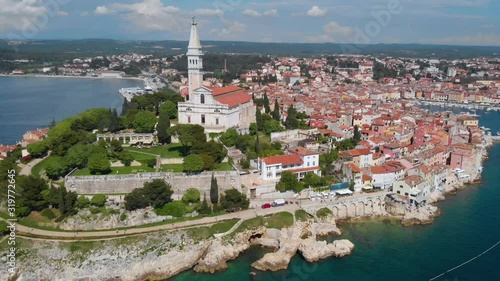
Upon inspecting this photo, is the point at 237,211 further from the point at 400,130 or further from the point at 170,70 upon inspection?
the point at 170,70

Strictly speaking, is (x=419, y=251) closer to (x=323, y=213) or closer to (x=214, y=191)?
(x=323, y=213)

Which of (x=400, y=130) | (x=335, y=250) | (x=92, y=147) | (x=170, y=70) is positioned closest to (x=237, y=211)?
(x=335, y=250)

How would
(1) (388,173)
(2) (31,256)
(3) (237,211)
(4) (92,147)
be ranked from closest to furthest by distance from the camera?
(2) (31,256) < (3) (237,211) < (4) (92,147) < (1) (388,173)

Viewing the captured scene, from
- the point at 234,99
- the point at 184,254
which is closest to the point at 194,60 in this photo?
the point at 234,99

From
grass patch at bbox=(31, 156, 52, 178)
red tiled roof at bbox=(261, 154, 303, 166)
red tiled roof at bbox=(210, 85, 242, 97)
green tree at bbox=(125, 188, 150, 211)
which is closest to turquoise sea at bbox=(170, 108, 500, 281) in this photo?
green tree at bbox=(125, 188, 150, 211)

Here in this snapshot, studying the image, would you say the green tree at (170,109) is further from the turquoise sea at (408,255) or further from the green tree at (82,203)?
the turquoise sea at (408,255)

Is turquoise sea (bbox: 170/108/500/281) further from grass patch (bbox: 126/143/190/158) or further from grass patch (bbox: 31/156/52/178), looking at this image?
grass patch (bbox: 31/156/52/178)

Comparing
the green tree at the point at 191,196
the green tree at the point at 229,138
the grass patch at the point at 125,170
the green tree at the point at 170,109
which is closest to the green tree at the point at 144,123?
the green tree at the point at 170,109
